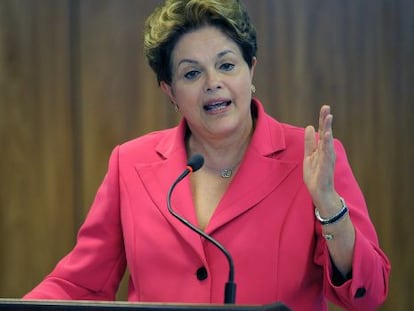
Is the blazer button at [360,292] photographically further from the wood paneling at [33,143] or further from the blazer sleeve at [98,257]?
the wood paneling at [33,143]

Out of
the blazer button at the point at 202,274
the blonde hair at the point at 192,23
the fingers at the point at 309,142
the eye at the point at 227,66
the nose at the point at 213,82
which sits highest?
the blonde hair at the point at 192,23

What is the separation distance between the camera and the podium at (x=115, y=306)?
97 cm

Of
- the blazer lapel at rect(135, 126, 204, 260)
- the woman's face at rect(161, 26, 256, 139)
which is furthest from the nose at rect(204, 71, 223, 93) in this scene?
the blazer lapel at rect(135, 126, 204, 260)

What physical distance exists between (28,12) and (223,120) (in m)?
1.39

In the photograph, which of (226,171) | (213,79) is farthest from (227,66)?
(226,171)

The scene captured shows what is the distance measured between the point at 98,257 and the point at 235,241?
1.35 ft

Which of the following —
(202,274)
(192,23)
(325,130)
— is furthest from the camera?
(192,23)

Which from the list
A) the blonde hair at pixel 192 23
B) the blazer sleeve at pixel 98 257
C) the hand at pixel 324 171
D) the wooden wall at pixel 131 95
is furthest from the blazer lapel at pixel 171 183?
the wooden wall at pixel 131 95

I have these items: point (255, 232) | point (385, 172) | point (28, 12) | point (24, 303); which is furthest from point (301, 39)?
point (24, 303)

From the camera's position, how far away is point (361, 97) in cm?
280

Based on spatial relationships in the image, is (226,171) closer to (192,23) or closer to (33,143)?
(192,23)

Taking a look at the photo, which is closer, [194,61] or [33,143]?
[194,61]

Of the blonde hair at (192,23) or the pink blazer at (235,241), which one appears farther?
the blonde hair at (192,23)

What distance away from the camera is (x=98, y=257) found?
1.85 meters
